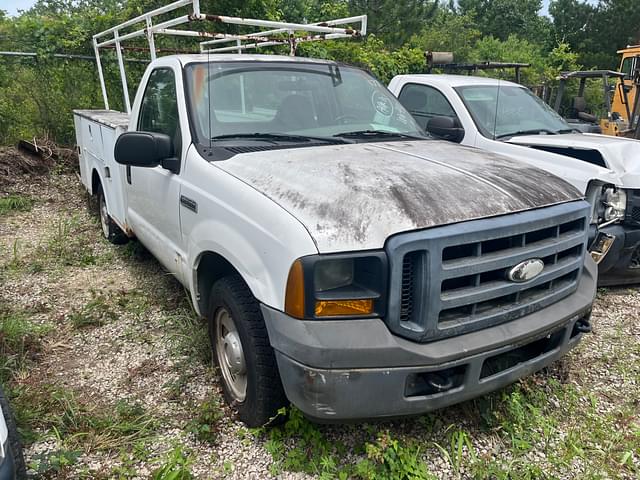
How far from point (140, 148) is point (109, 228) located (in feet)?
9.71

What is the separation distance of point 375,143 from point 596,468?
220 cm

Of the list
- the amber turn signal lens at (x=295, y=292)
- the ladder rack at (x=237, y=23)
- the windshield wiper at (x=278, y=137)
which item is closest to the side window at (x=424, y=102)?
the ladder rack at (x=237, y=23)

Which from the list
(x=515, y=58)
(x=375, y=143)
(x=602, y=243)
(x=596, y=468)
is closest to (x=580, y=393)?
(x=596, y=468)

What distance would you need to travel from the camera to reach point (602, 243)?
14.4 feet

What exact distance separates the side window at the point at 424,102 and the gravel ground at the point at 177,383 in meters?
2.63

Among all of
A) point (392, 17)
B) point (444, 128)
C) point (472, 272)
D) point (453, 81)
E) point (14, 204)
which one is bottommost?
point (14, 204)

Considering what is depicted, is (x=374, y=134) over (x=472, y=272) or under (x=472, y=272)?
over

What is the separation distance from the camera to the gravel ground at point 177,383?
265 cm

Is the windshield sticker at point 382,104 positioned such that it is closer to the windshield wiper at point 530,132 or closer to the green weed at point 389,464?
the windshield wiper at point 530,132

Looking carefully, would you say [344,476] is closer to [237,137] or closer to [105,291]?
[237,137]

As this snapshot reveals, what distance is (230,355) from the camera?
113 inches

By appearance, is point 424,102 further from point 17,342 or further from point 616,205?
point 17,342

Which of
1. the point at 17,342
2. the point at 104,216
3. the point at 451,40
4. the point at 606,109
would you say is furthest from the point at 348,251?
the point at 451,40

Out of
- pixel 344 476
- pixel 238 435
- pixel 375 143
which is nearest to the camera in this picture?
pixel 344 476
